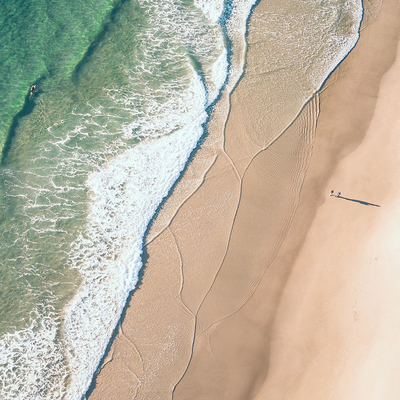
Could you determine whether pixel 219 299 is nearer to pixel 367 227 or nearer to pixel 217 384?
pixel 217 384

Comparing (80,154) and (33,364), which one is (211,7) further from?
(33,364)

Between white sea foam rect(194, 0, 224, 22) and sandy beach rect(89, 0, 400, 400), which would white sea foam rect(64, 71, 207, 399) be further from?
white sea foam rect(194, 0, 224, 22)

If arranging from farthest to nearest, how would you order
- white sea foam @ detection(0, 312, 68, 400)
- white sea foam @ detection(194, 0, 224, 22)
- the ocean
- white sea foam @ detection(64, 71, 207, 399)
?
white sea foam @ detection(194, 0, 224, 22) → the ocean → white sea foam @ detection(64, 71, 207, 399) → white sea foam @ detection(0, 312, 68, 400)

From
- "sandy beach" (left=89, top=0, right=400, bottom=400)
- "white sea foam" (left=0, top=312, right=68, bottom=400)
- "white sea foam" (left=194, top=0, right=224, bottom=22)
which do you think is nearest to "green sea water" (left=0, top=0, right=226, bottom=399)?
"white sea foam" (left=0, top=312, right=68, bottom=400)

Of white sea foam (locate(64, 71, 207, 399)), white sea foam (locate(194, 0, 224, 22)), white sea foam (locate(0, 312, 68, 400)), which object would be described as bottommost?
white sea foam (locate(0, 312, 68, 400))

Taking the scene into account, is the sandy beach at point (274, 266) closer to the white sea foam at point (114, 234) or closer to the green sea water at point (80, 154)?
the white sea foam at point (114, 234)

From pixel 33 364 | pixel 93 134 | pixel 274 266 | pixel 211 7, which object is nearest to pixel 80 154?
pixel 93 134
